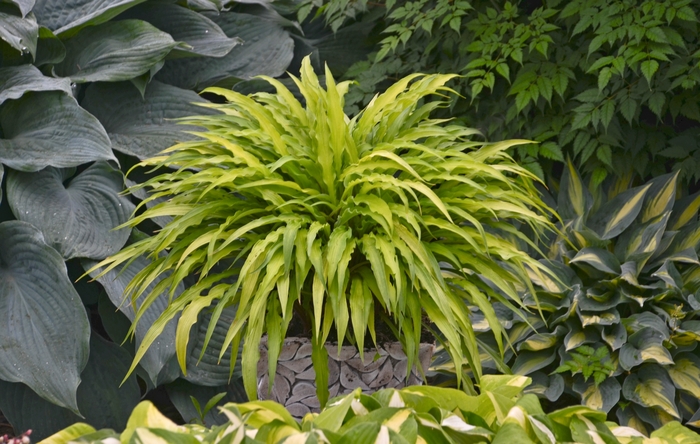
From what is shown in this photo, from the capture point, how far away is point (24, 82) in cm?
221

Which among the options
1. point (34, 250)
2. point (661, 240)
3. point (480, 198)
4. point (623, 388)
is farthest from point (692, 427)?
point (34, 250)

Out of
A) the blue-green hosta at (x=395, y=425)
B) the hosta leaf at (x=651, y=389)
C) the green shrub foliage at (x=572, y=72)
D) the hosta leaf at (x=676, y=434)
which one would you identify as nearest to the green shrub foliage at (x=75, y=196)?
the green shrub foliage at (x=572, y=72)

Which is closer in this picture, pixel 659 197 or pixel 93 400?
pixel 93 400

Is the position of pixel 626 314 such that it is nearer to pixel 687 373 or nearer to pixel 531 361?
pixel 687 373

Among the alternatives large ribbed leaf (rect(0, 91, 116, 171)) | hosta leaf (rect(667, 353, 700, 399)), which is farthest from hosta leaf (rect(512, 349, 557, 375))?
large ribbed leaf (rect(0, 91, 116, 171))

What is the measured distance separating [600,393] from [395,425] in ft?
5.35

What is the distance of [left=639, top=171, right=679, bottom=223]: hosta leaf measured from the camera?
100.0 inches

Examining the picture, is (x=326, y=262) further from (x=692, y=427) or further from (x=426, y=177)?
(x=692, y=427)

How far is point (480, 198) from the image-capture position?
1.73m

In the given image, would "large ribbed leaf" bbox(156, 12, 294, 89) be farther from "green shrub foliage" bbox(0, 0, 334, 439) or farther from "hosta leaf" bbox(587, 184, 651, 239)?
"hosta leaf" bbox(587, 184, 651, 239)

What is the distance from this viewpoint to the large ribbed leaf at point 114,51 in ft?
7.72

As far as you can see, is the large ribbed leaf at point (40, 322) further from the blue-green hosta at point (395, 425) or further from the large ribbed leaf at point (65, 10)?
the blue-green hosta at point (395, 425)

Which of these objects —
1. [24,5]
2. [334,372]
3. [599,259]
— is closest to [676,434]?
[334,372]

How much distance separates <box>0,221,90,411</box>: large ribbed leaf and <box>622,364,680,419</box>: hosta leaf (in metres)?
1.65
